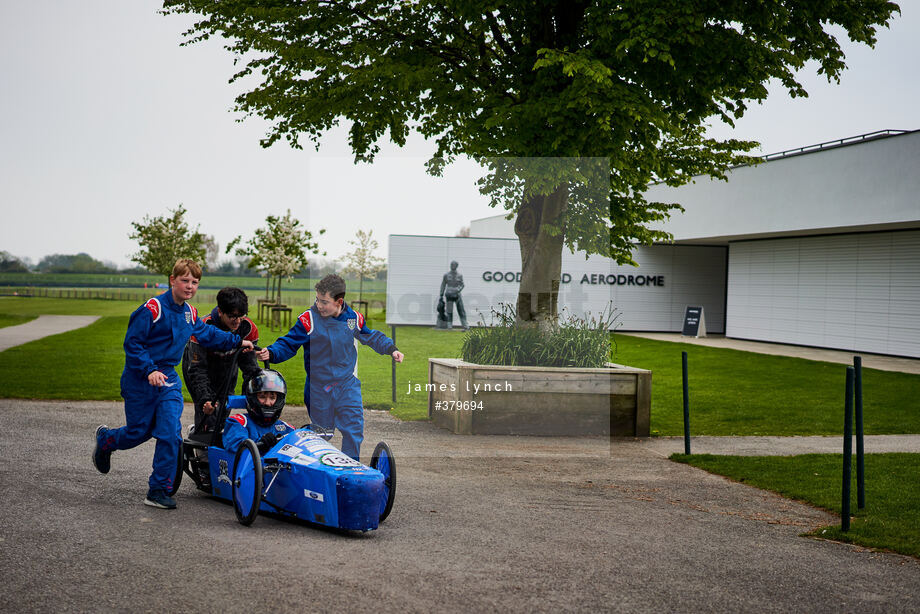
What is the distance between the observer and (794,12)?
1277 cm

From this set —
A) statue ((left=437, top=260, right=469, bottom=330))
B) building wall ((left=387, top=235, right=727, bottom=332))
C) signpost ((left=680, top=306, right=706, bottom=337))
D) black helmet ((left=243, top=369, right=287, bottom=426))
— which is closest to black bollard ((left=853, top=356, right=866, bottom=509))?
black helmet ((left=243, top=369, right=287, bottom=426))

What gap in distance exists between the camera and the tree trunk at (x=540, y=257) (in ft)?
43.3

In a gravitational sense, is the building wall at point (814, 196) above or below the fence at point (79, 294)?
above

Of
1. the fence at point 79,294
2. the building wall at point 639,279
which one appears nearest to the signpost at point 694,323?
the building wall at point 639,279

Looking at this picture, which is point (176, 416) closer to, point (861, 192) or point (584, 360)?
point (584, 360)

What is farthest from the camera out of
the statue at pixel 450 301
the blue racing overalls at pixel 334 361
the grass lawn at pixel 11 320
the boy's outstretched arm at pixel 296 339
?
the grass lawn at pixel 11 320

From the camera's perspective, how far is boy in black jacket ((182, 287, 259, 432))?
705cm

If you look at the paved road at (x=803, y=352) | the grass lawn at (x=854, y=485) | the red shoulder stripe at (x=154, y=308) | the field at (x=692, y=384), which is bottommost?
the grass lawn at (x=854, y=485)

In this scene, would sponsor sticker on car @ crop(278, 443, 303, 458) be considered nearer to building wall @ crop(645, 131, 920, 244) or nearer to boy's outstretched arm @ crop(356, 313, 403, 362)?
boy's outstretched arm @ crop(356, 313, 403, 362)

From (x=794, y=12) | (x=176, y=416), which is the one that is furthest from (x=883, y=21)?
(x=176, y=416)

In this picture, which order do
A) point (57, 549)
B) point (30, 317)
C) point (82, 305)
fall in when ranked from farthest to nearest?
point (82, 305) → point (30, 317) → point (57, 549)

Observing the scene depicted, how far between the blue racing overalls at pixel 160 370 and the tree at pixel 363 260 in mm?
5043

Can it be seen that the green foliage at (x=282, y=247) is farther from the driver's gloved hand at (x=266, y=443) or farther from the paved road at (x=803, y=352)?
the driver's gloved hand at (x=266, y=443)

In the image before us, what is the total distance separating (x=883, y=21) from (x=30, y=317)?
38876 mm
